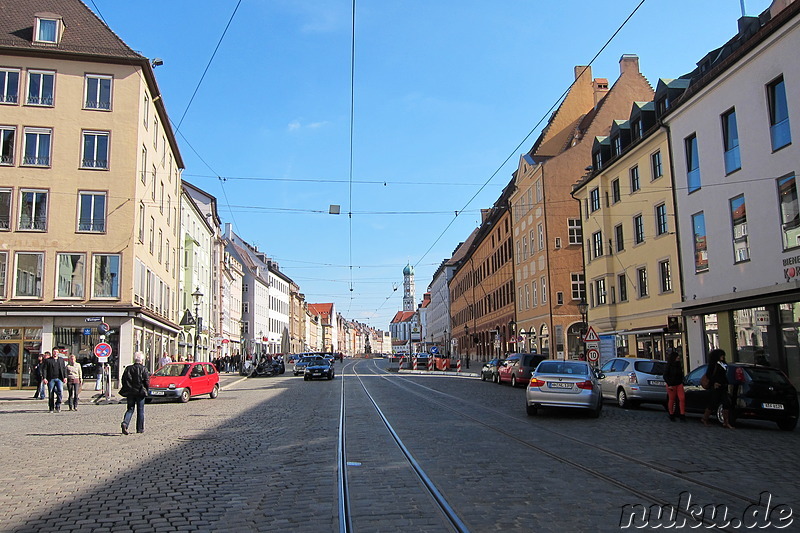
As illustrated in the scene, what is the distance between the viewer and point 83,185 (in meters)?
32.8

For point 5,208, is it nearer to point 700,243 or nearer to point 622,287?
point 622,287

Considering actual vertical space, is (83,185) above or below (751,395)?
above

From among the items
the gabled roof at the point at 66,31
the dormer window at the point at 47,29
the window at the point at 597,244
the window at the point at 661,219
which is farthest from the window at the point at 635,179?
the dormer window at the point at 47,29

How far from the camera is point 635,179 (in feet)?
109

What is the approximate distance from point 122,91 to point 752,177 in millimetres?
28816

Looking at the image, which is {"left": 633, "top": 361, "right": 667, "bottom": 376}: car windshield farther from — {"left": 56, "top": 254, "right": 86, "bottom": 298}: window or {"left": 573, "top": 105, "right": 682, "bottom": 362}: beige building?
{"left": 56, "top": 254, "right": 86, "bottom": 298}: window

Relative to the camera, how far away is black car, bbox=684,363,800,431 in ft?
47.7

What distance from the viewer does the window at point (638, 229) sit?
1283 inches

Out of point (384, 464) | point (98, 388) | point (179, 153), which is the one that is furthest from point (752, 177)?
point (179, 153)

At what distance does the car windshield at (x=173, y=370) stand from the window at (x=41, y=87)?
1598cm

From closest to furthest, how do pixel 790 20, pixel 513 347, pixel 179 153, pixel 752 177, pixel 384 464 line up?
pixel 384 464, pixel 790 20, pixel 752 177, pixel 179 153, pixel 513 347

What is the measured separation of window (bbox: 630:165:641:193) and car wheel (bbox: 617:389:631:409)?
14712mm

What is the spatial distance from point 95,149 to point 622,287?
27.6 m

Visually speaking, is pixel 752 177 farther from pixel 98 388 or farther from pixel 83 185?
pixel 83 185
